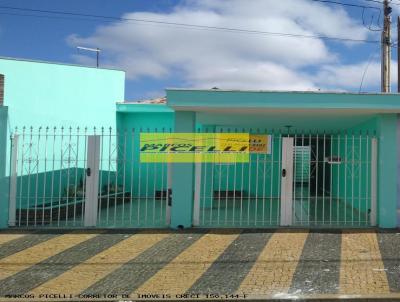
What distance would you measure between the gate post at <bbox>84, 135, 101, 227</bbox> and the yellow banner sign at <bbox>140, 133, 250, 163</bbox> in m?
1.15

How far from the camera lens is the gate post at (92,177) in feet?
29.7

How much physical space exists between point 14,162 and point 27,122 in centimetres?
254

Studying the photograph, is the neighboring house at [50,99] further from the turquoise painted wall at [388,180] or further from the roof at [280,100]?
the turquoise painted wall at [388,180]

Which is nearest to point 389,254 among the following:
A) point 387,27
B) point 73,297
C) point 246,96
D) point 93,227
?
point 246,96

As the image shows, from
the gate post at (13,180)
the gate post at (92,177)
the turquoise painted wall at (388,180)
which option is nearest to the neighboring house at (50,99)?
the gate post at (13,180)

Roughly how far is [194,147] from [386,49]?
29.3 ft

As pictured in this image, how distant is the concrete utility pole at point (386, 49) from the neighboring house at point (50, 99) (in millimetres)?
8680

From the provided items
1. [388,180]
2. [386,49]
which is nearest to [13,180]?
[388,180]

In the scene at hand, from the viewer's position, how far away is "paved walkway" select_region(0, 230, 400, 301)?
207 inches

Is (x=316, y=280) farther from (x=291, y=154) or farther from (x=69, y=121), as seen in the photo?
(x=69, y=121)

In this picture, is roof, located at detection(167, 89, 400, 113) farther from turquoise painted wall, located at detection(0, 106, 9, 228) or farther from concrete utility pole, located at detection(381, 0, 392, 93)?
concrete utility pole, located at detection(381, 0, 392, 93)

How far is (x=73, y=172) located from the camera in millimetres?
13094

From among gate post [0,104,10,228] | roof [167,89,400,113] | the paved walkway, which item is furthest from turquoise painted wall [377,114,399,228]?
gate post [0,104,10,228]

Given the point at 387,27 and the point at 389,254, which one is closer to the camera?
the point at 389,254
